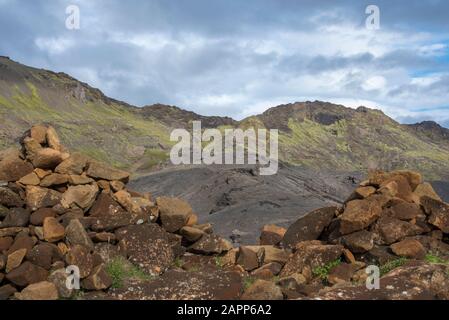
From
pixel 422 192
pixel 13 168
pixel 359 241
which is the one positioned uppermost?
pixel 13 168

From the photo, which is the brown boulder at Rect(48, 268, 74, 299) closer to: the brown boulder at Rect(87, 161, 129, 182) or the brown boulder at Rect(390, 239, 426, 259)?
the brown boulder at Rect(87, 161, 129, 182)

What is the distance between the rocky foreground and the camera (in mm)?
9805

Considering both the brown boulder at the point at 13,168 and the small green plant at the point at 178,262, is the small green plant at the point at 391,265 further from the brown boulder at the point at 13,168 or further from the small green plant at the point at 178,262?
the brown boulder at the point at 13,168

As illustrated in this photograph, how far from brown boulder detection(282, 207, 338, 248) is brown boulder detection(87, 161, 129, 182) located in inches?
167

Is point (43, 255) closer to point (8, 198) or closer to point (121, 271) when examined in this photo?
point (121, 271)

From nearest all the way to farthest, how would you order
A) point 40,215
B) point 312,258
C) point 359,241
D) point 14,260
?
point 14,260, point 312,258, point 40,215, point 359,241

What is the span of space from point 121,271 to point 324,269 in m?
4.07

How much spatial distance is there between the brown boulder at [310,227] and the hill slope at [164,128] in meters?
65.3

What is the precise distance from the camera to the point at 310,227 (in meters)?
13.2

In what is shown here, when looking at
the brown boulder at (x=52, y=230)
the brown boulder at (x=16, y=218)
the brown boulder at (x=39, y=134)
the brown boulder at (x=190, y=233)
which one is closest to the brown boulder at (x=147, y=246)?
the brown boulder at (x=190, y=233)

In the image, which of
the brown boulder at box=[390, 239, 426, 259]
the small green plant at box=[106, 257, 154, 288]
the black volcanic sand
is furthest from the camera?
the black volcanic sand

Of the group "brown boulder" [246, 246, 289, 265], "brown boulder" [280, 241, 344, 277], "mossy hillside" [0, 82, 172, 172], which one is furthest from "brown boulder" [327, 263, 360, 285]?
"mossy hillside" [0, 82, 172, 172]

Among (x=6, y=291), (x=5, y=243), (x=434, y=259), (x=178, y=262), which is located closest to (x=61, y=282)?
(x=6, y=291)

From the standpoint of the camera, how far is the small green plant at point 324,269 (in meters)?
10.9
